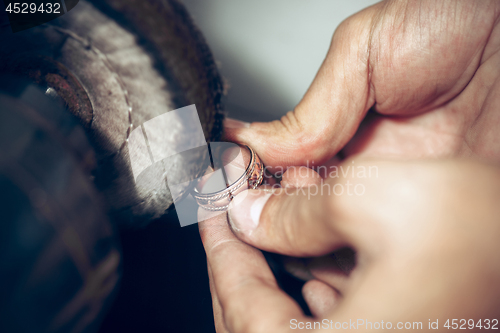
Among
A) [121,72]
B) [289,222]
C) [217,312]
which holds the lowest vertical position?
[217,312]

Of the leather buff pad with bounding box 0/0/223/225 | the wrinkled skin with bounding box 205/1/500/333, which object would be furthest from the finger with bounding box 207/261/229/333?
the leather buff pad with bounding box 0/0/223/225

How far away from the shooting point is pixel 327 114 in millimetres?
341

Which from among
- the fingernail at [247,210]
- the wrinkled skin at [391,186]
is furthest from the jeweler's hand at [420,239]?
the fingernail at [247,210]

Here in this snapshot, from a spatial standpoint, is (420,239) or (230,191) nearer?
(420,239)

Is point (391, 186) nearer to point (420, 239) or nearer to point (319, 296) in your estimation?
point (420, 239)

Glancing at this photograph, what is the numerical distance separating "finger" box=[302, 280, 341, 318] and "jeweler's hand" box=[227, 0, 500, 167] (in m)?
0.15

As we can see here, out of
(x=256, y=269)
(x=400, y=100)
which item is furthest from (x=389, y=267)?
(x=400, y=100)

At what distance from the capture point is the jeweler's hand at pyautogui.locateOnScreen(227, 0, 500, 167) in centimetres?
28

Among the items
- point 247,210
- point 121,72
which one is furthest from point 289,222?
point 121,72

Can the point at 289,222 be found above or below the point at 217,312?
above

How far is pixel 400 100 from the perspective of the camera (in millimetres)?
341

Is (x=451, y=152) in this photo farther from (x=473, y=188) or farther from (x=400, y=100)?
(x=473, y=188)

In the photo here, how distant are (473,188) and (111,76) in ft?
0.77

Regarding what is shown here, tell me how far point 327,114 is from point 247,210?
163mm
